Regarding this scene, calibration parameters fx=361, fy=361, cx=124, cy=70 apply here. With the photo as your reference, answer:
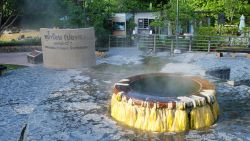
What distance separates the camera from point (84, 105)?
33.8 feet

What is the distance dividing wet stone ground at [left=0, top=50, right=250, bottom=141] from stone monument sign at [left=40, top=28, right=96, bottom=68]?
74cm

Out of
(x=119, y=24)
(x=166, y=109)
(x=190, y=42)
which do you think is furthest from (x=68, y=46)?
(x=119, y=24)

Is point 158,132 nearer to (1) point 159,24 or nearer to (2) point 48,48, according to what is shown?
(2) point 48,48

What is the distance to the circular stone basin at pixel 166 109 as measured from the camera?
8312 mm

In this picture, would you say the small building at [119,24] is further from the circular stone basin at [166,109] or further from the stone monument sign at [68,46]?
the circular stone basin at [166,109]

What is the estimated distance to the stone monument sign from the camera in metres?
16.8

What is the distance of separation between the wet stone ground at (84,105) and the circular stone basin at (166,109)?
0.73 feet

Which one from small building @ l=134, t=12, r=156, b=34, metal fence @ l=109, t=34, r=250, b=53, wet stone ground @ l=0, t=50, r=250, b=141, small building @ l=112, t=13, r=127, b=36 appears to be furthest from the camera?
small building @ l=134, t=12, r=156, b=34

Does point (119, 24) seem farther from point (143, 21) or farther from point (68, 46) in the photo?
point (68, 46)

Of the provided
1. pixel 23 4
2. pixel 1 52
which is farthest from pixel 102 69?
pixel 1 52

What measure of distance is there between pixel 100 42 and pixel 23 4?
607cm

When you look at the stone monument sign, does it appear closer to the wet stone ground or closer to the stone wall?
the wet stone ground

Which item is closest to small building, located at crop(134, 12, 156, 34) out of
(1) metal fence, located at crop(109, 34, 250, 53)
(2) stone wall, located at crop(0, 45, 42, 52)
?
(1) metal fence, located at crop(109, 34, 250, 53)

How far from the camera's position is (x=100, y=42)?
26.4 meters
